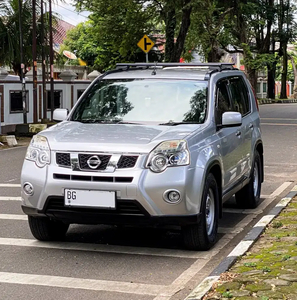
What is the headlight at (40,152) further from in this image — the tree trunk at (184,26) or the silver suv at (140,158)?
A: the tree trunk at (184,26)

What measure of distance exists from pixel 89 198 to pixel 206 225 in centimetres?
121

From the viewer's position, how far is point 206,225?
6.85 meters

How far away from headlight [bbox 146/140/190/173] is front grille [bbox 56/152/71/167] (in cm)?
76

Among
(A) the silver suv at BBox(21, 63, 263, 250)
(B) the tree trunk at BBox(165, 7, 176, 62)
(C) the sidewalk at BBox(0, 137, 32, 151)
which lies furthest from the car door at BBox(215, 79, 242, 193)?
(B) the tree trunk at BBox(165, 7, 176, 62)

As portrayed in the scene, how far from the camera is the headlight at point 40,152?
264 inches

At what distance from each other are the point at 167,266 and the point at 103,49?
4714cm

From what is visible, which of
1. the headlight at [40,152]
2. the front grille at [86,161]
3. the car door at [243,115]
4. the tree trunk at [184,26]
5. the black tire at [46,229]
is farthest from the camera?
the tree trunk at [184,26]

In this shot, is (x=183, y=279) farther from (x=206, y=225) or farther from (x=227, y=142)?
(x=227, y=142)

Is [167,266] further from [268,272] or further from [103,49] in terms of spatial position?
[103,49]

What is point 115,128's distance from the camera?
7047 millimetres

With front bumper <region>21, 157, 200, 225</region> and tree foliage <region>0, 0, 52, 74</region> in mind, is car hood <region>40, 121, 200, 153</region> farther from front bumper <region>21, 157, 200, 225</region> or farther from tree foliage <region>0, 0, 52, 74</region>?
tree foliage <region>0, 0, 52, 74</region>

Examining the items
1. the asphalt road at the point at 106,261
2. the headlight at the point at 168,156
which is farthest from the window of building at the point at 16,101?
the headlight at the point at 168,156

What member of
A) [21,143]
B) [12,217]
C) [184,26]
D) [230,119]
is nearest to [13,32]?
[184,26]

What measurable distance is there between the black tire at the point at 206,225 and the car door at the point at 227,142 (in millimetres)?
512
